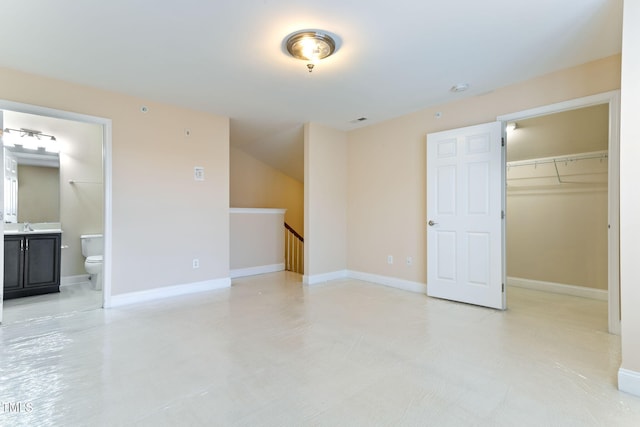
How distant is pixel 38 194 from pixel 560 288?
7428 mm

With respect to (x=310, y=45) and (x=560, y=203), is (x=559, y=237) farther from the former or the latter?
(x=310, y=45)

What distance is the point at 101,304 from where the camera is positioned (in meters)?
3.62

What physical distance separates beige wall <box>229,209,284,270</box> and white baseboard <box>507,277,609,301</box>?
397cm

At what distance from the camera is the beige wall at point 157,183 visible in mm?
3381

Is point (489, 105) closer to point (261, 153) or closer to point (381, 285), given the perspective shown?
point (381, 285)

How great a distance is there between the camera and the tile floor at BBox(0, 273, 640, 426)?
1.61 meters

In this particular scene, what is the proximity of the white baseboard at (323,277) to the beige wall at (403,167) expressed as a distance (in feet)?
0.61

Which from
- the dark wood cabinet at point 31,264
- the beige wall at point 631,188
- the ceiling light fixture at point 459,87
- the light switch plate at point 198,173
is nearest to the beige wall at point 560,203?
the ceiling light fixture at point 459,87

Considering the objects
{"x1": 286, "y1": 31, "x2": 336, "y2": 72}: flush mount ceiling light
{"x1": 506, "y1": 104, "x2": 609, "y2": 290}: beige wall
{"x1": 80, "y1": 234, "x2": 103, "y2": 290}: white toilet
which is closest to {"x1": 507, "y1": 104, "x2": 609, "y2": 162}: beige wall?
{"x1": 506, "y1": 104, "x2": 609, "y2": 290}: beige wall

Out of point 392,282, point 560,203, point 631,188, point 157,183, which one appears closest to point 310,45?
point 631,188

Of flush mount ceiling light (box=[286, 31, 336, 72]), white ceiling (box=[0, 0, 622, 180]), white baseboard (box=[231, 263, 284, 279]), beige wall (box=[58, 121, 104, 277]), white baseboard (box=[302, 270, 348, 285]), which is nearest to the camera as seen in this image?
white ceiling (box=[0, 0, 622, 180])

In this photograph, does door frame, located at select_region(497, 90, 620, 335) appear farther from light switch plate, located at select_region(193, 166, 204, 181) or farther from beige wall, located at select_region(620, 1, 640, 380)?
light switch plate, located at select_region(193, 166, 204, 181)

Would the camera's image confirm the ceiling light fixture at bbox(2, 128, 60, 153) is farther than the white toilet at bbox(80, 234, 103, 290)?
No

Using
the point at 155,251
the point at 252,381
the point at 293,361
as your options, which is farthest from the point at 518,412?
the point at 155,251
